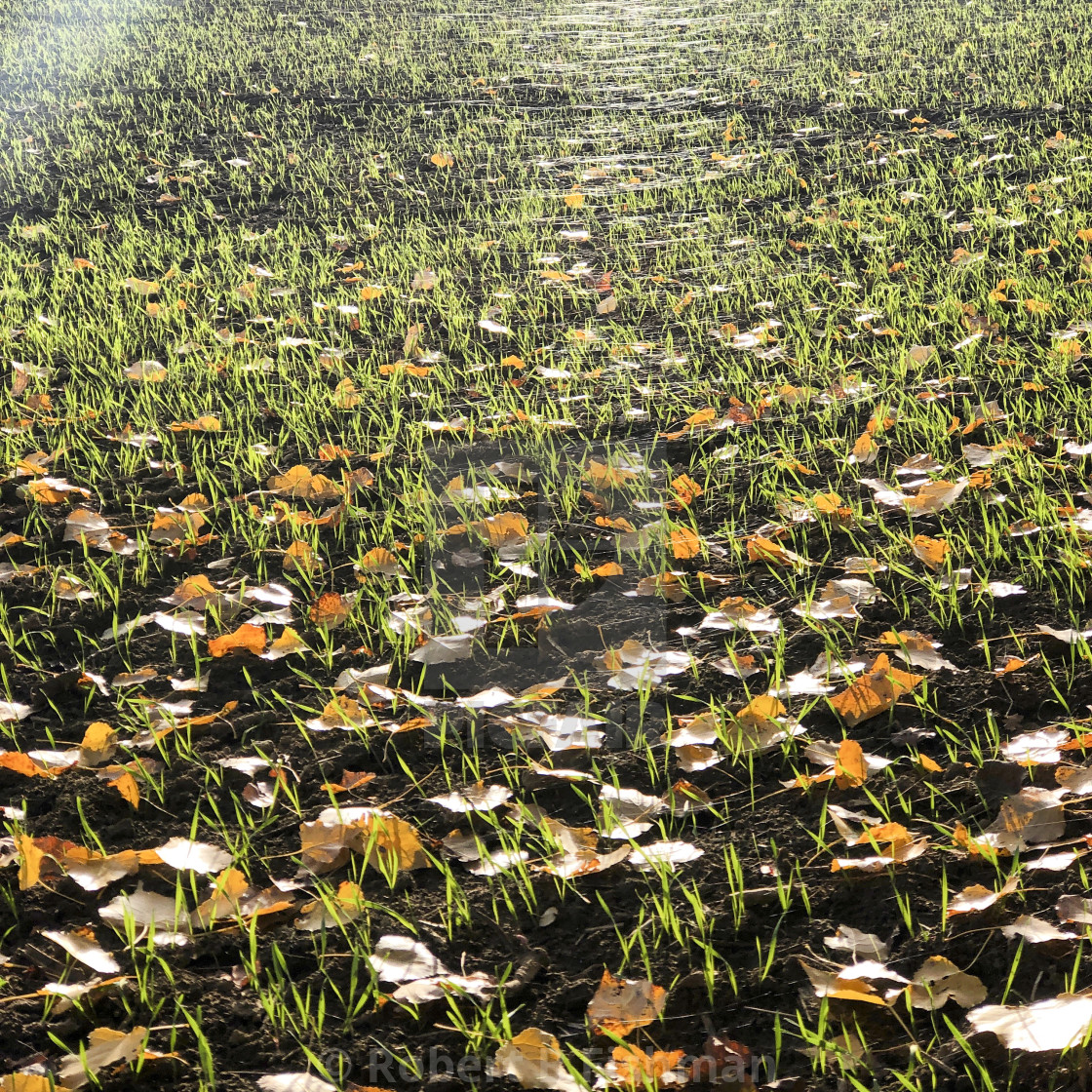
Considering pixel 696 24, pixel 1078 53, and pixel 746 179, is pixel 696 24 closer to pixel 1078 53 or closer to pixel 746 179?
pixel 1078 53

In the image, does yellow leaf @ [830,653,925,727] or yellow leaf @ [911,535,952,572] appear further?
yellow leaf @ [911,535,952,572]

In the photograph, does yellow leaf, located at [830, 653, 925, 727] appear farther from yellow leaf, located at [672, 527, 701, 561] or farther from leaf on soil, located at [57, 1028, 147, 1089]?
leaf on soil, located at [57, 1028, 147, 1089]

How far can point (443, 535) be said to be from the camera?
107 inches

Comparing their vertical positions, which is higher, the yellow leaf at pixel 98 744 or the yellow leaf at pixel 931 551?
the yellow leaf at pixel 931 551

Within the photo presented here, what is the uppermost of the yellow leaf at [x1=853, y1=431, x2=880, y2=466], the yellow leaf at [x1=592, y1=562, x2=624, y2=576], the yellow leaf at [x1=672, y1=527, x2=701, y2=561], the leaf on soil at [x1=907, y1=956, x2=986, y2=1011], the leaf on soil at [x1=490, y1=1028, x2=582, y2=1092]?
the yellow leaf at [x1=853, y1=431, x2=880, y2=466]

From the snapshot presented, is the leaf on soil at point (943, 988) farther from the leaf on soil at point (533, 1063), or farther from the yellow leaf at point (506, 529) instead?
the yellow leaf at point (506, 529)

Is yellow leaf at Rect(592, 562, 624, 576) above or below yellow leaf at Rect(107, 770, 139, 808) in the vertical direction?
above

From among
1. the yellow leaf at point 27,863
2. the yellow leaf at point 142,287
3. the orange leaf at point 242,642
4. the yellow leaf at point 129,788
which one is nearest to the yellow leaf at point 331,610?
the orange leaf at point 242,642

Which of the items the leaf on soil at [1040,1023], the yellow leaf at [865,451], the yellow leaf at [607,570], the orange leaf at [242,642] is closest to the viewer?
the leaf on soil at [1040,1023]

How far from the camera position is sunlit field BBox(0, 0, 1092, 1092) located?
147 centimetres

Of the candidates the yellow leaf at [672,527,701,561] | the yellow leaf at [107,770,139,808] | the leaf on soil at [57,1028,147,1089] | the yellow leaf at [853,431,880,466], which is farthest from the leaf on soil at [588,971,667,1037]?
the yellow leaf at [853,431,880,466]

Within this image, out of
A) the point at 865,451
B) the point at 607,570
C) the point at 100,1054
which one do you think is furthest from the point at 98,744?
the point at 865,451

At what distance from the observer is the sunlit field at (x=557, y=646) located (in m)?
1.47

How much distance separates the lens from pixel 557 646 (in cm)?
229
